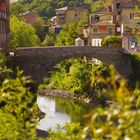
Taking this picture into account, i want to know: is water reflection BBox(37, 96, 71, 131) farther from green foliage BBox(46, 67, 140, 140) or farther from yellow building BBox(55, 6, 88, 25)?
yellow building BBox(55, 6, 88, 25)

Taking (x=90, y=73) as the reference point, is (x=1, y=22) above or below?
above

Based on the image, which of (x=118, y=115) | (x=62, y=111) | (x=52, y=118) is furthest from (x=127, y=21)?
(x=118, y=115)

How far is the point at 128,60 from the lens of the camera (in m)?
35.1

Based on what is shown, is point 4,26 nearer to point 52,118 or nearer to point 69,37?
point 52,118

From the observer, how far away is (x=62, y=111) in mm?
30656

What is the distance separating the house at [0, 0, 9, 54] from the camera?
27266 mm

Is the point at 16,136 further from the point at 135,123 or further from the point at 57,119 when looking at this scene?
the point at 57,119

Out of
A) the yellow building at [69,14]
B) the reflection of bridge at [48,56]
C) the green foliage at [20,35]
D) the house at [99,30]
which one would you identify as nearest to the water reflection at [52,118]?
the reflection of bridge at [48,56]

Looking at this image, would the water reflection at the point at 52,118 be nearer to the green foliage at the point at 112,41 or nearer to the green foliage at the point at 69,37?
the green foliage at the point at 112,41

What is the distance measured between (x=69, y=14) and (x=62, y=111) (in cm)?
5370

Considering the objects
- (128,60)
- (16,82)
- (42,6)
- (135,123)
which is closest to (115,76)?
(135,123)

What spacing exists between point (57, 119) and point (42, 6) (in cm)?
7190

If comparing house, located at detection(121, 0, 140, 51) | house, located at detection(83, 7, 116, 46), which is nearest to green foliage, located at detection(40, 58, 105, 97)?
house, located at detection(121, 0, 140, 51)

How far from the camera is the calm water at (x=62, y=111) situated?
26.3 meters
